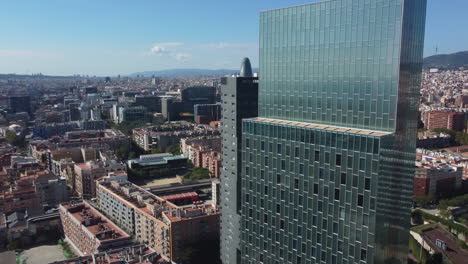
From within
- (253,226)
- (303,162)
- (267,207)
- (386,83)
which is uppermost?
(386,83)

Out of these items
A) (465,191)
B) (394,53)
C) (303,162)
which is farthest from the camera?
(465,191)

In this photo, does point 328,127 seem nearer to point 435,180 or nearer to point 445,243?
point 445,243

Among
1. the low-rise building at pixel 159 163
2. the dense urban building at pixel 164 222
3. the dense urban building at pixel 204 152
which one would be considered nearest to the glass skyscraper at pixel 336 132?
the dense urban building at pixel 164 222

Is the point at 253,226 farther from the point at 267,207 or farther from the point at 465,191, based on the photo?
the point at 465,191

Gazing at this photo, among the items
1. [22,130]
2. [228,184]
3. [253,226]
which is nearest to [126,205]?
[228,184]

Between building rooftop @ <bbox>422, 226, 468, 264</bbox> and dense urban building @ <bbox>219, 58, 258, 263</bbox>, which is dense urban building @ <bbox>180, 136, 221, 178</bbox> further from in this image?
building rooftop @ <bbox>422, 226, 468, 264</bbox>

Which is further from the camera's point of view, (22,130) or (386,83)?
(22,130)

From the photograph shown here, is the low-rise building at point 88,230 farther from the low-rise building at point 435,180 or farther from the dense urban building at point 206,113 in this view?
the dense urban building at point 206,113
